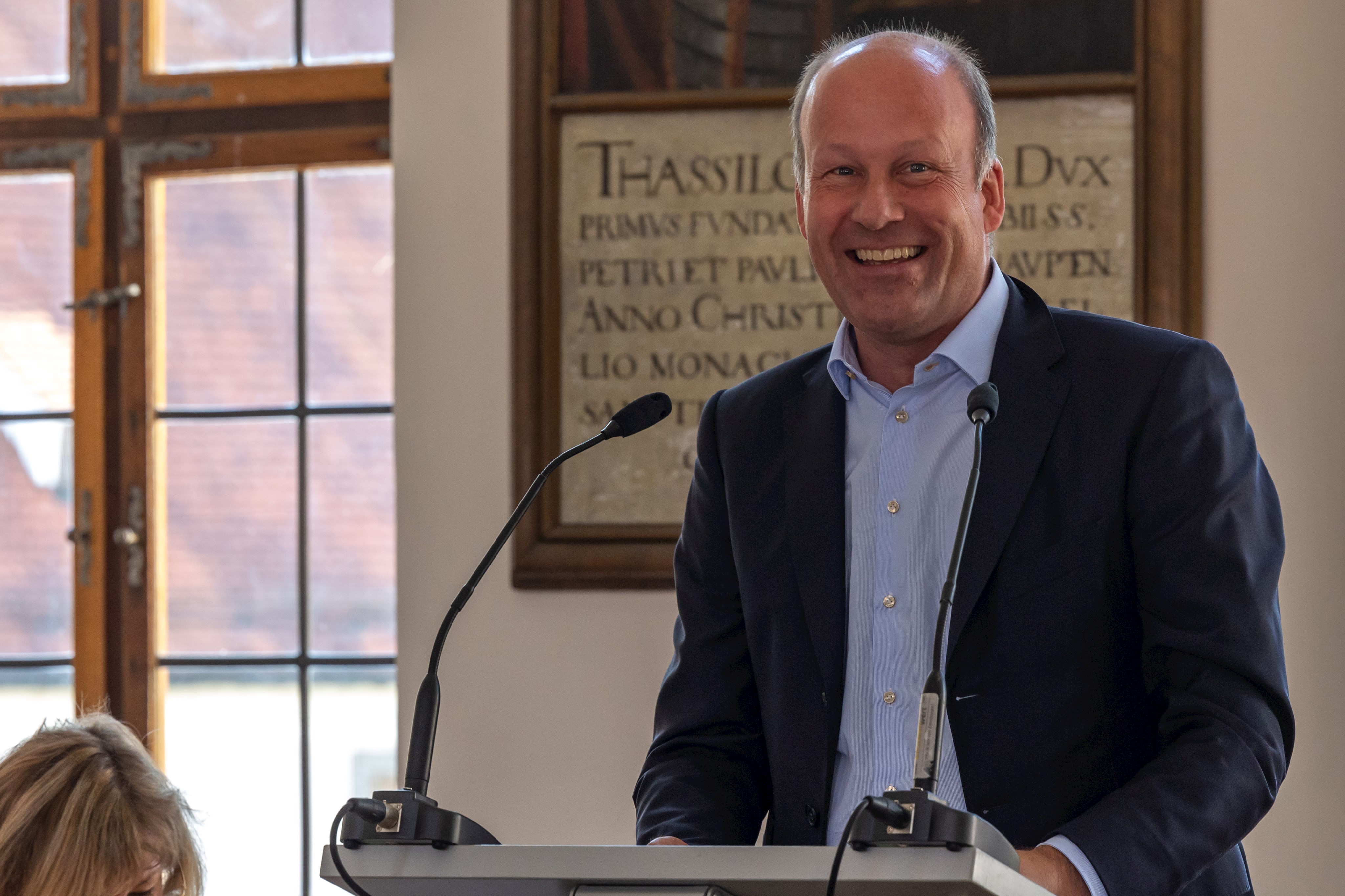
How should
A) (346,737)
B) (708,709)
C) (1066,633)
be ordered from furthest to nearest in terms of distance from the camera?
(346,737) < (708,709) < (1066,633)

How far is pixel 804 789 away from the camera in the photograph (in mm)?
1496

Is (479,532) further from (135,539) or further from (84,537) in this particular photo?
(84,537)

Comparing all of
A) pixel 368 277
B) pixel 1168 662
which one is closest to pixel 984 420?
pixel 1168 662

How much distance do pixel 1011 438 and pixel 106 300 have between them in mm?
2522

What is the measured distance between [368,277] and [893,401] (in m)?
2.03

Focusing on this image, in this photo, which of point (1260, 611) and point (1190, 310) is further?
point (1190, 310)

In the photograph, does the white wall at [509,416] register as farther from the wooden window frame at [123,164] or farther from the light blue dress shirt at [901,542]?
the light blue dress shirt at [901,542]

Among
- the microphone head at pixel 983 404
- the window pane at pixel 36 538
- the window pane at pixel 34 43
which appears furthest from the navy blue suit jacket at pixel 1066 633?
the window pane at pixel 34 43

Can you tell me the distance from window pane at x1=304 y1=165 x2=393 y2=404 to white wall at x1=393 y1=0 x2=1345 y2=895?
0.35 meters

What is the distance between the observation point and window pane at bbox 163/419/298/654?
3.35 m

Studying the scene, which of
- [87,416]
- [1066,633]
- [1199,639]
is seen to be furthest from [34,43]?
[1199,639]

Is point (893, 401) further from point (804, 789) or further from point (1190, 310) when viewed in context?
point (1190, 310)

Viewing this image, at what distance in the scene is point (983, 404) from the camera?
1.21m

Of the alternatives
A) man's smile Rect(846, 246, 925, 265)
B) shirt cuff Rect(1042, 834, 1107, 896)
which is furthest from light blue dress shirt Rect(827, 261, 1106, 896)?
shirt cuff Rect(1042, 834, 1107, 896)
